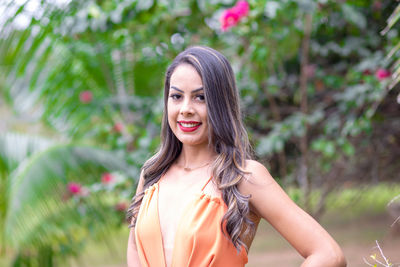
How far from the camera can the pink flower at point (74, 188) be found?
13.3 ft

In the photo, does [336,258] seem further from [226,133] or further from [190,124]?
[190,124]

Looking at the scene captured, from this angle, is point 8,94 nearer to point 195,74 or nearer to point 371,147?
point 195,74

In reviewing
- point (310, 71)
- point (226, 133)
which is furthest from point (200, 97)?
point (310, 71)

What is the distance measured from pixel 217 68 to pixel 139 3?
2456mm

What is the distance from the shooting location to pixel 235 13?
3.94 meters

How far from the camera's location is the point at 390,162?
5.29 metres

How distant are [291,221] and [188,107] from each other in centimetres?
54

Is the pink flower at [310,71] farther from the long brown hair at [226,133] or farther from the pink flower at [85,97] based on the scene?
the long brown hair at [226,133]

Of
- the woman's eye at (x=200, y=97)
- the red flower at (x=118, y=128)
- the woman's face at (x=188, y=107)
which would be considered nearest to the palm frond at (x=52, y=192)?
the red flower at (x=118, y=128)

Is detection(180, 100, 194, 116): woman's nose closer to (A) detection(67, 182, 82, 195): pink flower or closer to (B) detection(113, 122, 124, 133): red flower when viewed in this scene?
(A) detection(67, 182, 82, 195): pink flower

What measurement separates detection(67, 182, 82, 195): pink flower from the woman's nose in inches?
89.6

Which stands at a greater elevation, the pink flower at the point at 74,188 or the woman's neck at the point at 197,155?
the woman's neck at the point at 197,155

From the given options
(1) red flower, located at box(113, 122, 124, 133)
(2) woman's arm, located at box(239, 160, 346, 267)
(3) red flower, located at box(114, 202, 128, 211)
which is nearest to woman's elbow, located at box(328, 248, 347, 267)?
(2) woman's arm, located at box(239, 160, 346, 267)

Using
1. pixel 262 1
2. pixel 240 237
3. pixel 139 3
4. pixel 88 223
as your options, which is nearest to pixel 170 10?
pixel 139 3
